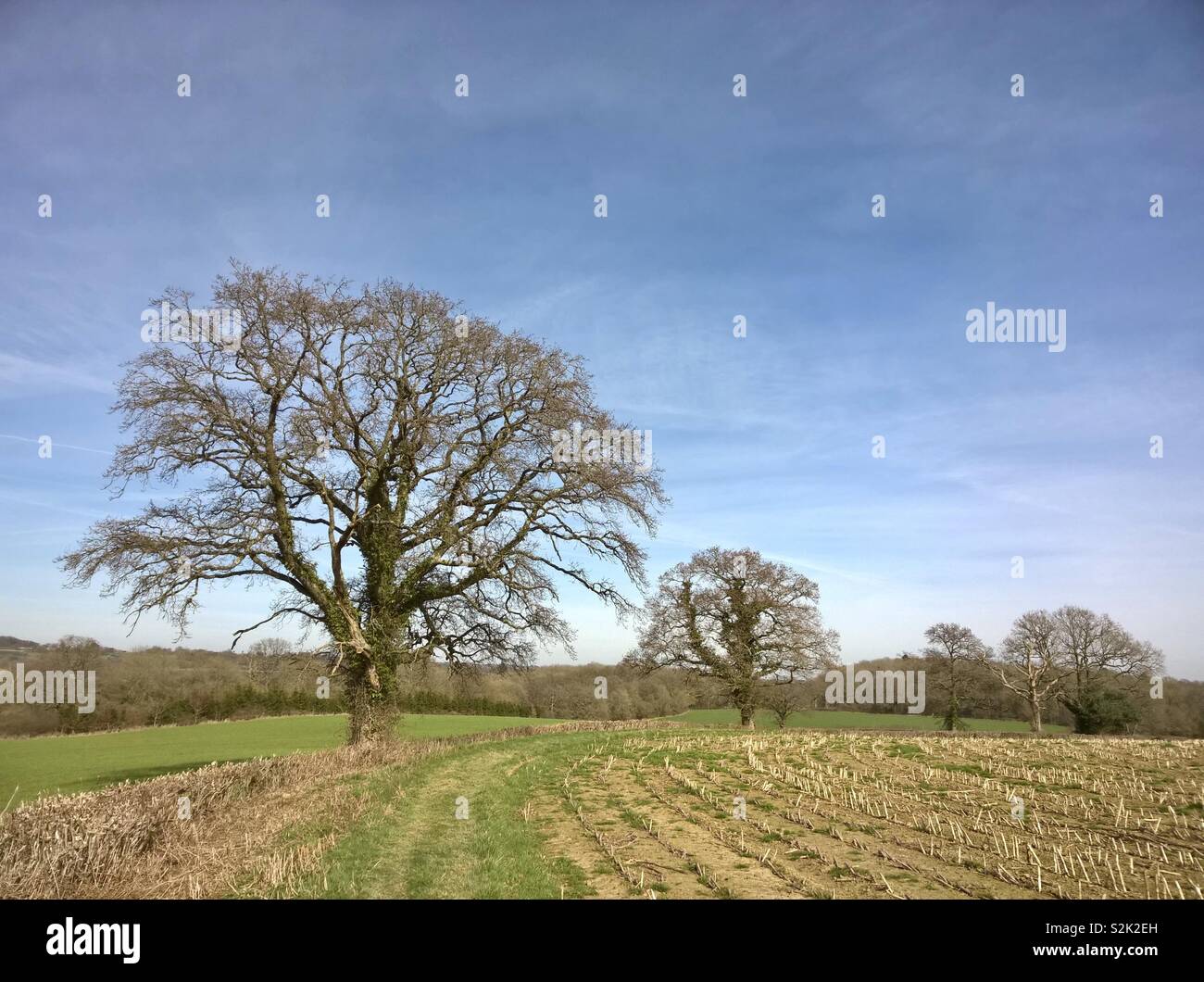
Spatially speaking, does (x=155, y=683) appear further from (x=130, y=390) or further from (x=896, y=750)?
(x=896, y=750)

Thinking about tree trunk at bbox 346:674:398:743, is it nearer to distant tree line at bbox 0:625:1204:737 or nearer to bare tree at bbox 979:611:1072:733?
distant tree line at bbox 0:625:1204:737

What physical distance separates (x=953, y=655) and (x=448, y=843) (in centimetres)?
5399

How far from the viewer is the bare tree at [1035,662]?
49.0 metres

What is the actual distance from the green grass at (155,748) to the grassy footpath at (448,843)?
26.6 ft

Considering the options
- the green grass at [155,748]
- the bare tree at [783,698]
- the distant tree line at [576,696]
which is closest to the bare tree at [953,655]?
the distant tree line at [576,696]

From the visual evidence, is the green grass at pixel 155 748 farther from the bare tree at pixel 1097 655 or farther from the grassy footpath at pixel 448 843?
the bare tree at pixel 1097 655

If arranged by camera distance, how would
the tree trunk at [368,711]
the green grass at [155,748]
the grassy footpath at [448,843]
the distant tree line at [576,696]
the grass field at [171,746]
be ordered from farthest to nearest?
the distant tree line at [576,696] → the grass field at [171,746] → the green grass at [155,748] → the tree trunk at [368,711] → the grassy footpath at [448,843]

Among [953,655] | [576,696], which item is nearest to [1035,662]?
[953,655]

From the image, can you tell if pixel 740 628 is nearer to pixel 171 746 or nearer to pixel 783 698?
pixel 783 698

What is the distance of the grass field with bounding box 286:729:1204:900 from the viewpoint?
880 cm

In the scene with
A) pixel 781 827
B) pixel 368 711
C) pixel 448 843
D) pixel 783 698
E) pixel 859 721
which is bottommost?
pixel 859 721

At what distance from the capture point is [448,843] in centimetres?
1098

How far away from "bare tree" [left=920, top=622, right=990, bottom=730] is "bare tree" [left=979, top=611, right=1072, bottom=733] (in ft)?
2.86
